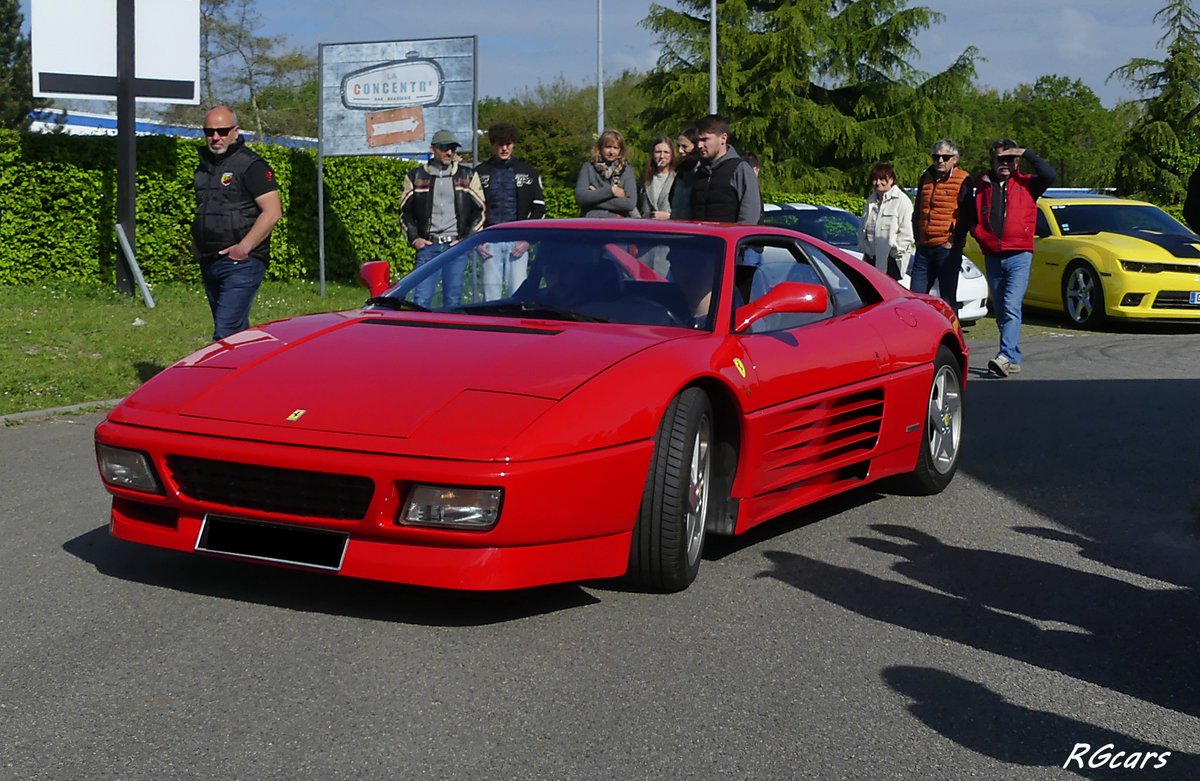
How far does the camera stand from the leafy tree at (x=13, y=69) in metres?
56.8

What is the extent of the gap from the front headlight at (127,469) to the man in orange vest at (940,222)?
8.72 m

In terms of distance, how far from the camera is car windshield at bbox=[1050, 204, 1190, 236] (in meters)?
17.4

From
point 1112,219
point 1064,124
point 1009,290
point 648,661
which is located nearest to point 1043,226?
point 1112,219

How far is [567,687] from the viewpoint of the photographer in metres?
4.10

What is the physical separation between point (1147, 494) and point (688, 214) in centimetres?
380

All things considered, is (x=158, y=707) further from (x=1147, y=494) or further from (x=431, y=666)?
(x=1147, y=494)

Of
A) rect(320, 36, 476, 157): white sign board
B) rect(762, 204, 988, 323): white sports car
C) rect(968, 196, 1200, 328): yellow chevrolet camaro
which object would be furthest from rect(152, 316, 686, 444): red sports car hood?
rect(968, 196, 1200, 328): yellow chevrolet camaro

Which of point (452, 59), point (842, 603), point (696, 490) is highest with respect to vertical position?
point (452, 59)

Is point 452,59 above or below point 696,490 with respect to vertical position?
above

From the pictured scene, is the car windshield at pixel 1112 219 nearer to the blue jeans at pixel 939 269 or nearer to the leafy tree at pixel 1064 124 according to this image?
the blue jeans at pixel 939 269

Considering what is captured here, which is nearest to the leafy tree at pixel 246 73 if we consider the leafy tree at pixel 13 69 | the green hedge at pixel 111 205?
the leafy tree at pixel 13 69

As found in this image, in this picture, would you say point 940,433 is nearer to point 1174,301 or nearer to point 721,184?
point 721,184

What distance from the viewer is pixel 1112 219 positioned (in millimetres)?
17672

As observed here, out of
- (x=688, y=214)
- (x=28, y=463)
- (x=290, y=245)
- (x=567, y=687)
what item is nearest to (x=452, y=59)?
(x=290, y=245)
